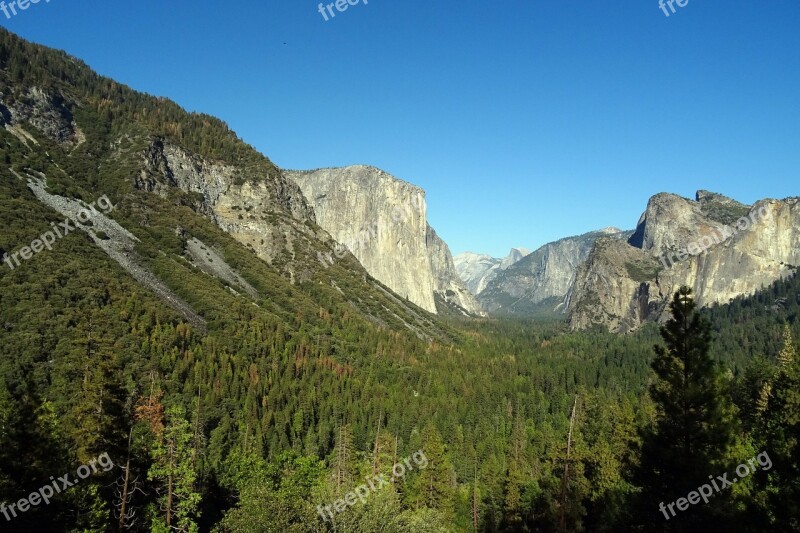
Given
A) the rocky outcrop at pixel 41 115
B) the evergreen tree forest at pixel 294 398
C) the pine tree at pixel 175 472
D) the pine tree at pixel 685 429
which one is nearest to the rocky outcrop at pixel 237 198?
the evergreen tree forest at pixel 294 398

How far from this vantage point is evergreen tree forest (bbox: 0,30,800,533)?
2125 cm

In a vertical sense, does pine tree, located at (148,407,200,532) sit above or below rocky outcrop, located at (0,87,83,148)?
below

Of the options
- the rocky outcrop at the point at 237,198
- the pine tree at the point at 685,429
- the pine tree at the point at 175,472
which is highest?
the rocky outcrop at the point at 237,198

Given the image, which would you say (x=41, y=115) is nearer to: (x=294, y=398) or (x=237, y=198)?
(x=237, y=198)

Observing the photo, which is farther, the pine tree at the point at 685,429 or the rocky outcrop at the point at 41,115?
the rocky outcrop at the point at 41,115

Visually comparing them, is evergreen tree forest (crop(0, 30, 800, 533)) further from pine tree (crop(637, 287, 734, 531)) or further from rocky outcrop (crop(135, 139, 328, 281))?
rocky outcrop (crop(135, 139, 328, 281))

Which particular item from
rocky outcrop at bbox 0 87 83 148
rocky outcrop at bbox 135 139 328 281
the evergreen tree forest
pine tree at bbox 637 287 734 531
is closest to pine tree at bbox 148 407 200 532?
the evergreen tree forest

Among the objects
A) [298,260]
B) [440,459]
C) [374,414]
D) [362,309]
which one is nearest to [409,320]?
[362,309]

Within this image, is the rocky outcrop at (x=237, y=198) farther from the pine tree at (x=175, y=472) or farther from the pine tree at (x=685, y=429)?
the pine tree at (x=685, y=429)

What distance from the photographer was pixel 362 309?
16900cm

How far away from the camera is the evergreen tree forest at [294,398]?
21.2 m

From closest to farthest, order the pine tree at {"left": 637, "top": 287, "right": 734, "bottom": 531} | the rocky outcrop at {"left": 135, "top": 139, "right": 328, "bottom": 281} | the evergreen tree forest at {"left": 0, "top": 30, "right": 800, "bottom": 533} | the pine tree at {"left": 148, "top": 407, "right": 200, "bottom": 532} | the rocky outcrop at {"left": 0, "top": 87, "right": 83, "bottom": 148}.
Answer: the pine tree at {"left": 637, "top": 287, "right": 734, "bottom": 531} < the evergreen tree forest at {"left": 0, "top": 30, "right": 800, "bottom": 533} < the pine tree at {"left": 148, "top": 407, "right": 200, "bottom": 532} < the rocky outcrop at {"left": 0, "top": 87, "right": 83, "bottom": 148} < the rocky outcrop at {"left": 135, "top": 139, "right": 328, "bottom": 281}

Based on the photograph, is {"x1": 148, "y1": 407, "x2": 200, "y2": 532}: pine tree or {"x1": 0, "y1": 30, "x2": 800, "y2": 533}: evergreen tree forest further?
{"x1": 148, "y1": 407, "x2": 200, "y2": 532}: pine tree

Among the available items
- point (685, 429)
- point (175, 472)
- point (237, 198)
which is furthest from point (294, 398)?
point (237, 198)
